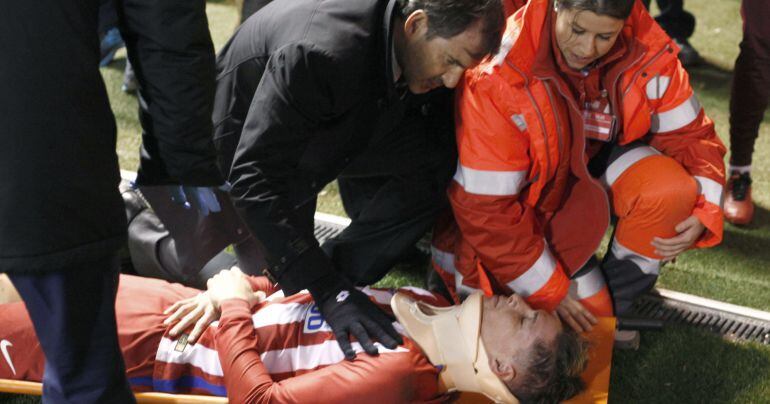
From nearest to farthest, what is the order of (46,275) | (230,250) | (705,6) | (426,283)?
1. (46,275)
2. (426,283)
3. (230,250)
4. (705,6)

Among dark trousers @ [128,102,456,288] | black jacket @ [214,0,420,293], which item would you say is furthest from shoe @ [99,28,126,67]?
black jacket @ [214,0,420,293]

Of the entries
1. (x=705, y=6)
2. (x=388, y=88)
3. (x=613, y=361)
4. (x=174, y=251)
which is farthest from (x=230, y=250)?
(x=705, y=6)

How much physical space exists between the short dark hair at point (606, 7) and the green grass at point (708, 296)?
3.45 feet

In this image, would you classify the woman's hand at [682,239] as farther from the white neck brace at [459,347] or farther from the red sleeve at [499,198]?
the white neck brace at [459,347]

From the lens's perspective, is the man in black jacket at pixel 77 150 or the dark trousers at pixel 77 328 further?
the dark trousers at pixel 77 328

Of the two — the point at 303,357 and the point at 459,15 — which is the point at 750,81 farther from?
the point at 303,357

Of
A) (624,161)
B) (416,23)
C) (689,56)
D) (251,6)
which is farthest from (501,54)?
(689,56)

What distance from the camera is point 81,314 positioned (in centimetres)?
176

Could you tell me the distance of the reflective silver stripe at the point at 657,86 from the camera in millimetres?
2635

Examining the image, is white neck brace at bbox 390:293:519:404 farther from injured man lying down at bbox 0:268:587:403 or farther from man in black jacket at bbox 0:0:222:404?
man in black jacket at bbox 0:0:222:404

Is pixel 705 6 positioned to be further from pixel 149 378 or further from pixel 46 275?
pixel 46 275

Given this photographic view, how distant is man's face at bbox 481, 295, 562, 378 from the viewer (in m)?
2.27

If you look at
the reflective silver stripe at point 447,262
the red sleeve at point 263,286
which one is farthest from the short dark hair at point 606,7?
the red sleeve at point 263,286

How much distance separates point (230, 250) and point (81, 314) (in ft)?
→ 5.17
